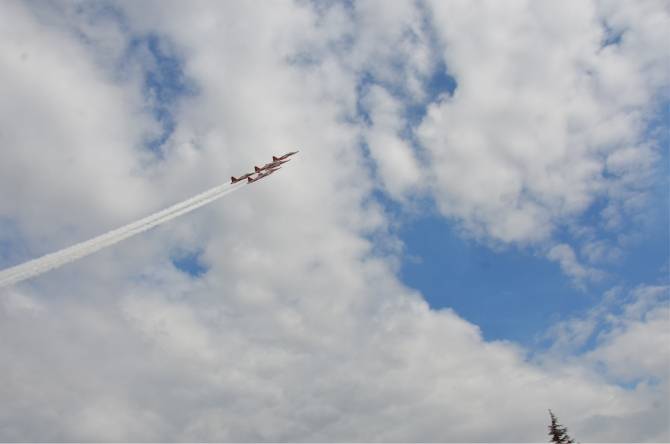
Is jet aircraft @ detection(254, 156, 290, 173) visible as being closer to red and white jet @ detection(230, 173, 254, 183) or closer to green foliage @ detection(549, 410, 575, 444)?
red and white jet @ detection(230, 173, 254, 183)

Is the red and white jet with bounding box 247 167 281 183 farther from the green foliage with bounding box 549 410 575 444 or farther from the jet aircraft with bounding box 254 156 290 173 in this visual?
the green foliage with bounding box 549 410 575 444

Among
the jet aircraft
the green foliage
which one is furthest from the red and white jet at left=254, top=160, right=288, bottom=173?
the green foliage

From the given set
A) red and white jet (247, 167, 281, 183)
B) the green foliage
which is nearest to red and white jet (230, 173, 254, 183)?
red and white jet (247, 167, 281, 183)

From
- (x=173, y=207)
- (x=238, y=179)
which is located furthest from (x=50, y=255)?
(x=238, y=179)

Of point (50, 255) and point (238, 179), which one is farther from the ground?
point (238, 179)

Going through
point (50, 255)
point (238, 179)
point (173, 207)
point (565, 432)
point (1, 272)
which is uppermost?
point (238, 179)

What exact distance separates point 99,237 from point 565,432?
245 feet

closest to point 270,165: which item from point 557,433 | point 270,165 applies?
point 270,165

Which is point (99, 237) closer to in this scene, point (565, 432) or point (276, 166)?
point (276, 166)

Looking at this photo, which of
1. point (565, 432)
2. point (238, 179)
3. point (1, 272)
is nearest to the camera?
point (1, 272)

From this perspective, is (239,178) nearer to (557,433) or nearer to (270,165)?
(270,165)

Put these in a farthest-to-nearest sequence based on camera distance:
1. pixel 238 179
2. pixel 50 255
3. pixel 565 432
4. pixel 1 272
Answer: pixel 238 179
pixel 565 432
pixel 50 255
pixel 1 272

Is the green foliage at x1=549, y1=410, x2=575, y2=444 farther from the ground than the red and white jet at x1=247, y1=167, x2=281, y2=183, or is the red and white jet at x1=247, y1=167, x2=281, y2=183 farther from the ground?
the red and white jet at x1=247, y1=167, x2=281, y2=183

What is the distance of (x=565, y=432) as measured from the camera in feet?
243
